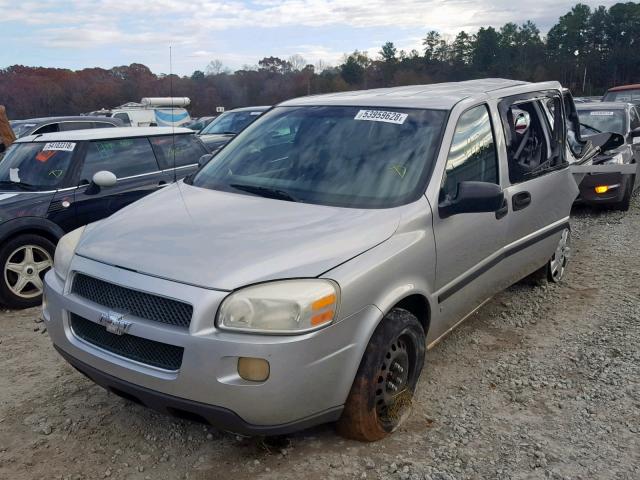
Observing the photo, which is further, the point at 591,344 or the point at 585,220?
the point at 585,220

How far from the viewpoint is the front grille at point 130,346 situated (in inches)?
99.7

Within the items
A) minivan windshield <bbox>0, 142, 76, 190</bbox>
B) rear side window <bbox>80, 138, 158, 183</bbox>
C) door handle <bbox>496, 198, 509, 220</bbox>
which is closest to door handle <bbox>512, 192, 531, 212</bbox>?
door handle <bbox>496, 198, 509, 220</bbox>

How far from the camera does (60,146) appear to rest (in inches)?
233

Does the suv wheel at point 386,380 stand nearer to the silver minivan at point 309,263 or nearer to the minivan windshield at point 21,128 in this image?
the silver minivan at point 309,263

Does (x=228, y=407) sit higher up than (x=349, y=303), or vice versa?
(x=349, y=303)

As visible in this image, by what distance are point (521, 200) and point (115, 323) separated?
291cm

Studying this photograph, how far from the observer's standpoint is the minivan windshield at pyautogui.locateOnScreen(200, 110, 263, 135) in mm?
11828

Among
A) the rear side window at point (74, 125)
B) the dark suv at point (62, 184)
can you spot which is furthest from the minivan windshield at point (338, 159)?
the rear side window at point (74, 125)

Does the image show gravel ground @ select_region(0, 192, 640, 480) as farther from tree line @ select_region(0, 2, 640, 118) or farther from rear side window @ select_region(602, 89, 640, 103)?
tree line @ select_region(0, 2, 640, 118)

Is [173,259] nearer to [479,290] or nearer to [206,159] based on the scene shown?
[206,159]

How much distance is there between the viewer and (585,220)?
27.5ft

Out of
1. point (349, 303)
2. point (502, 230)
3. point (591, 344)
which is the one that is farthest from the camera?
point (591, 344)

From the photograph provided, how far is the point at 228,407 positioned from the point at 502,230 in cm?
237

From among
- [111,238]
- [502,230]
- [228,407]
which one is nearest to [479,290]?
[502,230]
